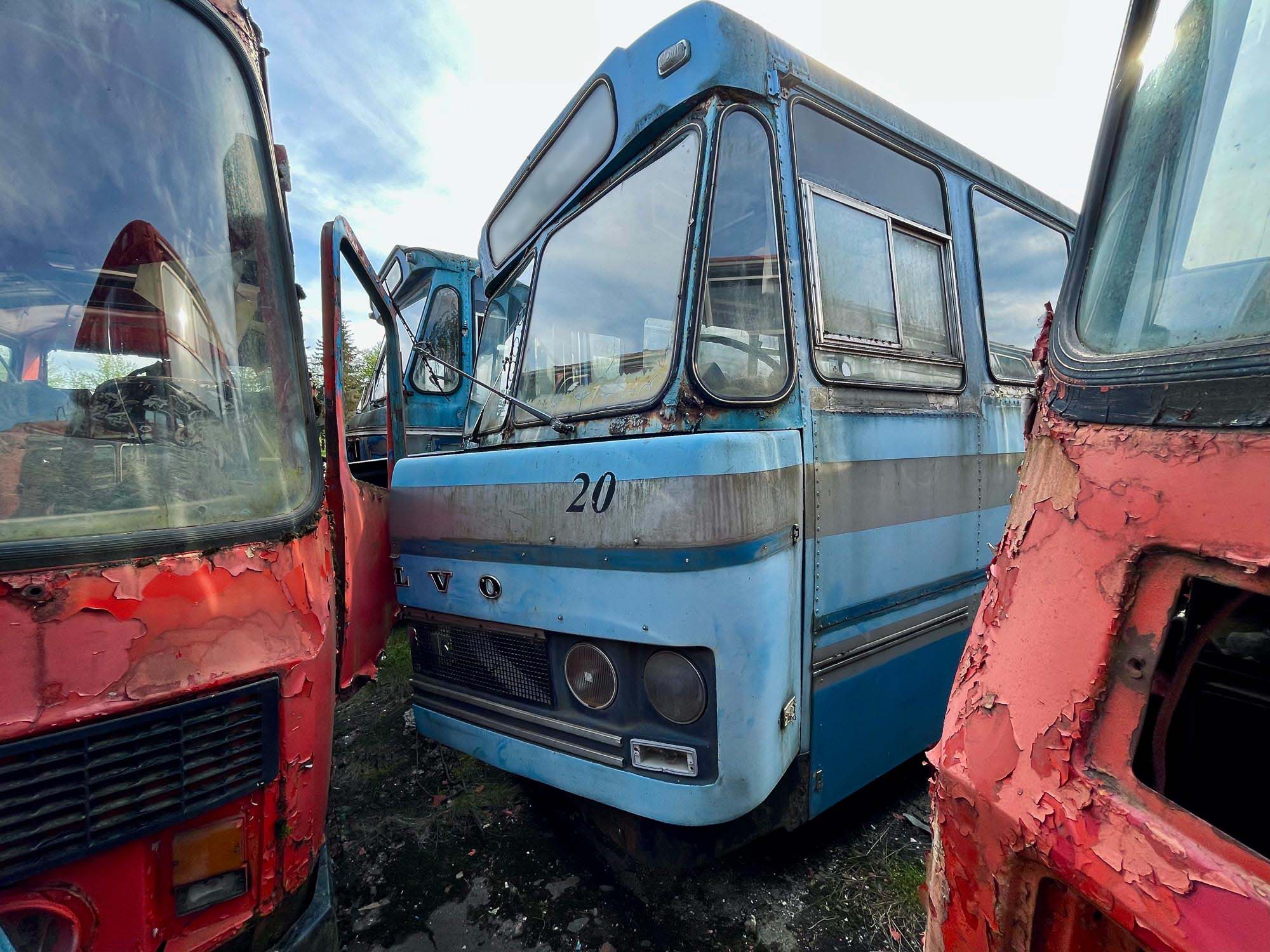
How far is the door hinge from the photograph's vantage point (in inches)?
70.4

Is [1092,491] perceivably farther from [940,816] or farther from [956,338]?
[956,338]

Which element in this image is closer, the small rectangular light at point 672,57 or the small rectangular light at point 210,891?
the small rectangular light at point 210,891

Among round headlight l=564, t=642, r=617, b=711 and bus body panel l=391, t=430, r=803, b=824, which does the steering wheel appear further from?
round headlight l=564, t=642, r=617, b=711

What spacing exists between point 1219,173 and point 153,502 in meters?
2.28

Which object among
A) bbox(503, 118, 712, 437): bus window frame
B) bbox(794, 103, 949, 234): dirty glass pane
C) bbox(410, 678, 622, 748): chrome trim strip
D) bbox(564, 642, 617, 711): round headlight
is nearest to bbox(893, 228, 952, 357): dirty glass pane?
bbox(794, 103, 949, 234): dirty glass pane

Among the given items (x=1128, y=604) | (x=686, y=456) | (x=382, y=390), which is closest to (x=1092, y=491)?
(x=1128, y=604)

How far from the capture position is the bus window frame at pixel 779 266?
181 cm

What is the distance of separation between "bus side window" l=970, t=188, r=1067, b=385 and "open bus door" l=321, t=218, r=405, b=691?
2.79 m

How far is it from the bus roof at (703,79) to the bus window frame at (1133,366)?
3.41 ft

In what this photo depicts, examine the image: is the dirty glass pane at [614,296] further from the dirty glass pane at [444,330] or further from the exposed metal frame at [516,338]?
the dirty glass pane at [444,330]

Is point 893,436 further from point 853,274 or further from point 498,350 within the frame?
point 498,350

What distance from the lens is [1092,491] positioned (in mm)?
934

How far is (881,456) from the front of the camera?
2.20 metres

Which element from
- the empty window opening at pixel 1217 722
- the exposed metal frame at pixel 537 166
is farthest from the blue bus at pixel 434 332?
the empty window opening at pixel 1217 722
